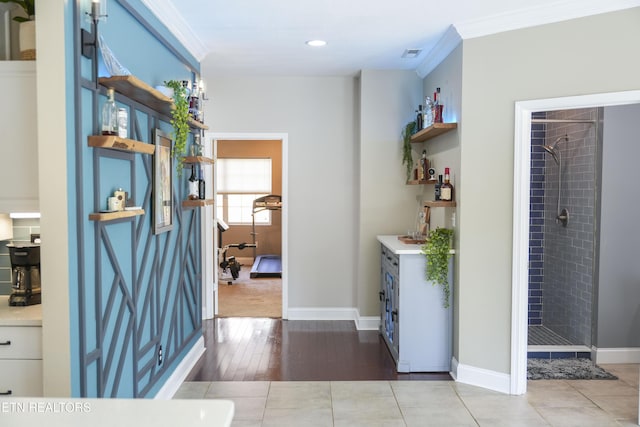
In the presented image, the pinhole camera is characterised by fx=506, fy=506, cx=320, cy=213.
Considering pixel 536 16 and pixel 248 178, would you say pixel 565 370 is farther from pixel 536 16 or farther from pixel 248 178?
pixel 248 178

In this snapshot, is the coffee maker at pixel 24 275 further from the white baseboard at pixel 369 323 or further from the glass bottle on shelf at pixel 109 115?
the white baseboard at pixel 369 323

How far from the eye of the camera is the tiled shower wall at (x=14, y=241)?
277 cm

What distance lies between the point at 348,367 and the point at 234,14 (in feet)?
9.64

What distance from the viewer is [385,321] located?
4996 millimetres

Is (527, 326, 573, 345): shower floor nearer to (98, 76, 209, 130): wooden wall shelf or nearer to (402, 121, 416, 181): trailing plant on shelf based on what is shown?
(402, 121, 416, 181): trailing plant on shelf

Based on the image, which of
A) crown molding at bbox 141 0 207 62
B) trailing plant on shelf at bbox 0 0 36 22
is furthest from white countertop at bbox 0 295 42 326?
crown molding at bbox 141 0 207 62

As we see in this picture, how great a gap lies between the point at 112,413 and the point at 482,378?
3.11 metres

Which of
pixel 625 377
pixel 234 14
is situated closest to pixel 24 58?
pixel 234 14

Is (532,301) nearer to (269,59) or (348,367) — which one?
(348,367)

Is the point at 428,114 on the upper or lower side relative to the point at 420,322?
upper

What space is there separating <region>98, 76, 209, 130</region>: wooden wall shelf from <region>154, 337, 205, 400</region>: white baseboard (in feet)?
6.17

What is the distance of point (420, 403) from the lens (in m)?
3.54

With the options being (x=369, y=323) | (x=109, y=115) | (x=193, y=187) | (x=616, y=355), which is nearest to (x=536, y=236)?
(x=616, y=355)

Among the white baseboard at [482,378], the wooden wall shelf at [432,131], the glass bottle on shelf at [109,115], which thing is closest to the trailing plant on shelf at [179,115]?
the glass bottle on shelf at [109,115]
